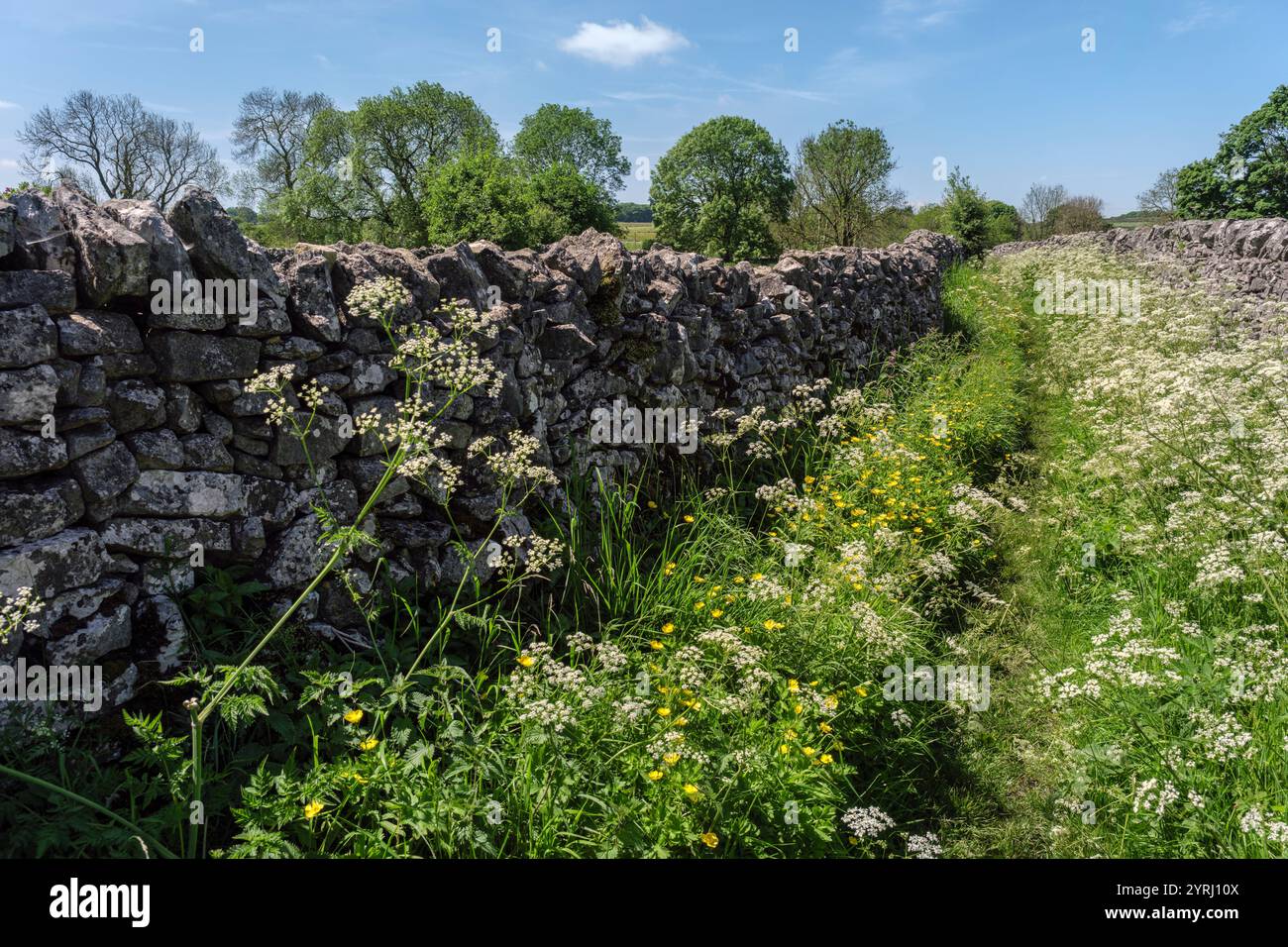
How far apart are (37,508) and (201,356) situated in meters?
0.94

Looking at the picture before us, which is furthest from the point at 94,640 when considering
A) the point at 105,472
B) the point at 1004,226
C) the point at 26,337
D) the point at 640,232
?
the point at 640,232

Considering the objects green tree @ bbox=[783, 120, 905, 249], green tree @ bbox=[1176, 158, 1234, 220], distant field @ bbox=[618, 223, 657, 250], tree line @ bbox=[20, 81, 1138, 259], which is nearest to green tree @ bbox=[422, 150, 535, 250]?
tree line @ bbox=[20, 81, 1138, 259]

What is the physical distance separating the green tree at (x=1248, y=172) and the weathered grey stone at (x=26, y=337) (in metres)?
44.7

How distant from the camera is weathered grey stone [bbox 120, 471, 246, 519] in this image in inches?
131

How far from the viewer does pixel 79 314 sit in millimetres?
3182

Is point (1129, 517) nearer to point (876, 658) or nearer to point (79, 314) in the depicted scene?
point (876, 658)

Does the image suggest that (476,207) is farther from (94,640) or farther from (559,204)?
(94,640)

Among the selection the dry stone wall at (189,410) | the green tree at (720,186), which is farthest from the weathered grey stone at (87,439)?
the green tree at (720,186)

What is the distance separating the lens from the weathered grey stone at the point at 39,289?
2979 mm

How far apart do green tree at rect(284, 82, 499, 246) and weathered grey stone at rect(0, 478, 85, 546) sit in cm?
3847

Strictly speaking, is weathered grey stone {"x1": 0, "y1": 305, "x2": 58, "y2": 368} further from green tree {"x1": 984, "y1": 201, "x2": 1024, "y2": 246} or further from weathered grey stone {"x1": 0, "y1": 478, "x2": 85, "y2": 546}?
green tree {"x1": 984, "y1": 201, "x2": 1024, "y2": 246}

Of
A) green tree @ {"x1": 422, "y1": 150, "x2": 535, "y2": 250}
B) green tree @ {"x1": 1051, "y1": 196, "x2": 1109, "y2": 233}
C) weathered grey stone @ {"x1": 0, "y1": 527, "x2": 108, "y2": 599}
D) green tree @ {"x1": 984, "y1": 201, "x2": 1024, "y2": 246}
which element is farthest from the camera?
green tree @ {"x1": 1051, "y1": 196, "x2": 1109, "y2": 233}

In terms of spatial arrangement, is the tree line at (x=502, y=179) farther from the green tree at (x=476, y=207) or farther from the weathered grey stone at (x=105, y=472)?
the weathered grey stone at (x=105, y=472)

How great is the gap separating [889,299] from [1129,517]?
698 cm
